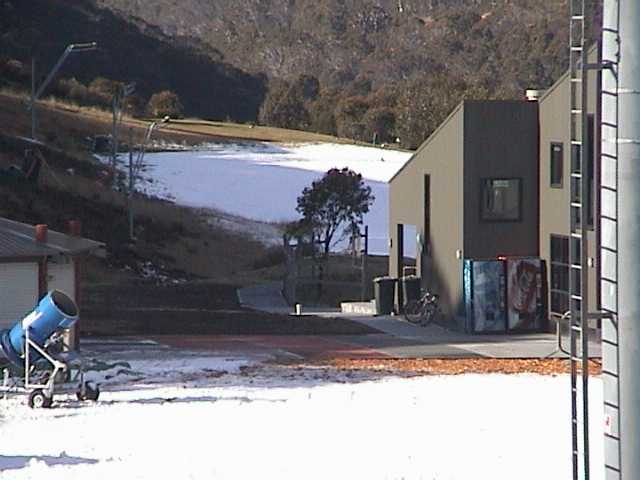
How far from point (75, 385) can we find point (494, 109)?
16726 millimetres

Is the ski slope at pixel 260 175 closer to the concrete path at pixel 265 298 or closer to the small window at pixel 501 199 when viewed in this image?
the concrete path at pixel 265 298

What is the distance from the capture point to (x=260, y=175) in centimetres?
7550

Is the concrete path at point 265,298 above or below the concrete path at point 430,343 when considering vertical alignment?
above

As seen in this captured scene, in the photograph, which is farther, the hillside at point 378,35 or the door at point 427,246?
the hillside at point 378,35

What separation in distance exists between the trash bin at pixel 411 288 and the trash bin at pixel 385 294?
71 centimetres

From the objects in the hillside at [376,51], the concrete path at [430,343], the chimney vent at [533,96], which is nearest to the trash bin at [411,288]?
the concrete path at [430,343]

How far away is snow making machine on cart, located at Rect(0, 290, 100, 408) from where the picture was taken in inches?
725

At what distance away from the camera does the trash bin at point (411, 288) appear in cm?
3659

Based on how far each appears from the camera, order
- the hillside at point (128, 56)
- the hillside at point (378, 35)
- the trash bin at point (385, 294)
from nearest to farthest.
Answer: the trash bin at point (385, 294), the hillside at point (128, 56), the hillside at point (378, 35)

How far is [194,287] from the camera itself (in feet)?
159

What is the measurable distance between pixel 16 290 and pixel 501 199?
14.6 meters

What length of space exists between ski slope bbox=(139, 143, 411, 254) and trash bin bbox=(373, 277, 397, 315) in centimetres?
2074

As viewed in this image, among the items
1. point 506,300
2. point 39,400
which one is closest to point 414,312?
point 506,300

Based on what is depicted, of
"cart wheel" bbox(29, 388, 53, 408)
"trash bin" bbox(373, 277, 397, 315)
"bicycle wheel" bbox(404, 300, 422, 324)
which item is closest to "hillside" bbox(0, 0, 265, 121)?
"trash bin" bbox(373, 277, 397, 315)
